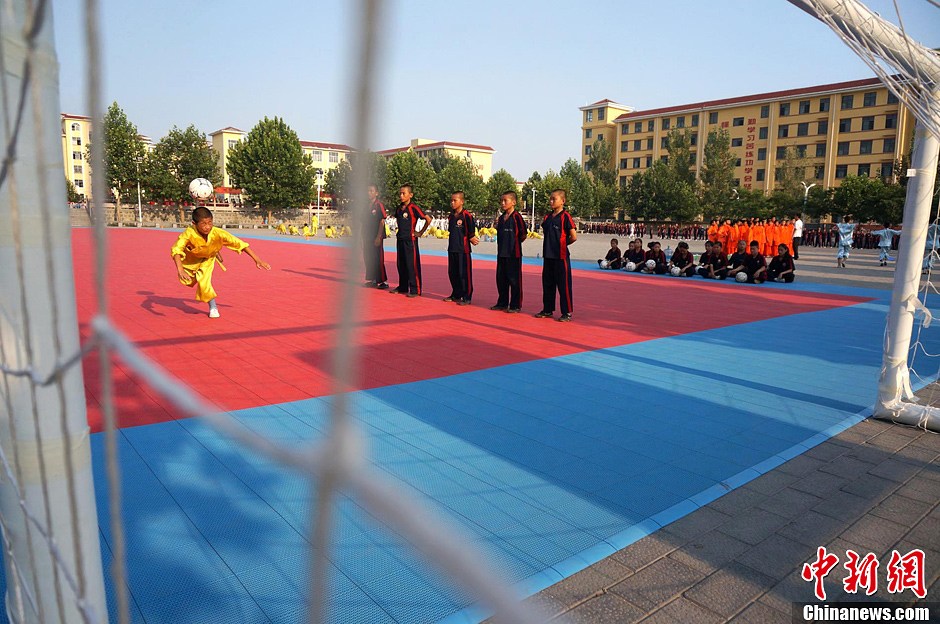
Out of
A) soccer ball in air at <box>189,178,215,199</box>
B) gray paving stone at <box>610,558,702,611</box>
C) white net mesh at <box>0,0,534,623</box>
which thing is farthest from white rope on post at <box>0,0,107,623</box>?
soccer ball in air at <box>189,178,215,199</box>

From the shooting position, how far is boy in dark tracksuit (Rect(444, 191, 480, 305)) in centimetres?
953

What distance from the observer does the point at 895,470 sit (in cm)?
364

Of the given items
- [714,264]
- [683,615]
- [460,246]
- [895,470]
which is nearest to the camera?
[683,615]

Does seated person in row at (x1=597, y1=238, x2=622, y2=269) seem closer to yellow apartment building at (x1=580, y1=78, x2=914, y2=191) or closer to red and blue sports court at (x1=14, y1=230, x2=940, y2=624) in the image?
red and blue sports court at (x1=14, y1=230, x2=940, y2=624)

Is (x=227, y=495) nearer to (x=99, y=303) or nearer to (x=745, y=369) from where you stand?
(x=99, y=303)

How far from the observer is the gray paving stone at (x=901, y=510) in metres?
3.03

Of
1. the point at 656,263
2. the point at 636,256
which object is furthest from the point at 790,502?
the point at 636,256

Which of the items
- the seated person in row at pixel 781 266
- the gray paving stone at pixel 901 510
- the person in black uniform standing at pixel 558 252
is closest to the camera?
the gray paving stone at pixel 901 510

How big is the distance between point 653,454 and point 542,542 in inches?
51.2

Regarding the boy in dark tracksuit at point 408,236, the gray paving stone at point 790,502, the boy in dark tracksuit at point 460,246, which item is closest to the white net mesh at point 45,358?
the gray paving stone at point 790,502

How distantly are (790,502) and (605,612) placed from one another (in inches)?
57.2

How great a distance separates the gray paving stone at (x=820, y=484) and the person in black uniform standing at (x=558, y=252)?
4870 millimetres

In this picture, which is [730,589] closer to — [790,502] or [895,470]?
[790,502]

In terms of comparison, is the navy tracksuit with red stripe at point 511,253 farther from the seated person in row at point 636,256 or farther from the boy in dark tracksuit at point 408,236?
the seated person in row at point 636,256
